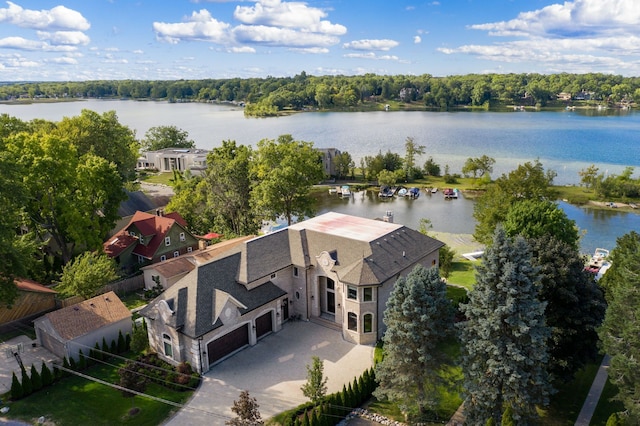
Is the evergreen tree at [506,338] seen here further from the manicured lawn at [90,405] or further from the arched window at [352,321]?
the manicured lawn at [90,405]

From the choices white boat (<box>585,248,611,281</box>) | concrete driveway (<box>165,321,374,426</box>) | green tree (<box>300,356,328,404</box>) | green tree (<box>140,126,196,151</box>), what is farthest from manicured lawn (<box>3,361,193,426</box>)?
green tree (<box>140,126,196,151</box>)

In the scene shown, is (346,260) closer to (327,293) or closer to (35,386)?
(327,293)

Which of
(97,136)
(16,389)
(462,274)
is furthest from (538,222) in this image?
(97,136)

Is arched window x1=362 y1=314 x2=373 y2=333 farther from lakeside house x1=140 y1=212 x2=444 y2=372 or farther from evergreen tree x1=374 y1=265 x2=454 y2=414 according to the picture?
evergreen tree x1=374 y1=265 x2=454 y2=414

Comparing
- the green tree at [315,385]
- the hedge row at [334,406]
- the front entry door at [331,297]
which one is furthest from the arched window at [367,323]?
the green tree at [315,385]

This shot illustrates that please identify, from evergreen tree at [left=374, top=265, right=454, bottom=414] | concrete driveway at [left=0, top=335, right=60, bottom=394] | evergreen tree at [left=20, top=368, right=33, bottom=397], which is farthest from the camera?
concrete driveway at [left=0, top=335, right=60, bottom=394]

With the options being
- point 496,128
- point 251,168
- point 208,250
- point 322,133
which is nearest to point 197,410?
point 208,250
